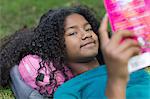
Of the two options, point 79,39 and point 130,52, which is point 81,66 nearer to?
point 79,39

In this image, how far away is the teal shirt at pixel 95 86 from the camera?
3.17 meters

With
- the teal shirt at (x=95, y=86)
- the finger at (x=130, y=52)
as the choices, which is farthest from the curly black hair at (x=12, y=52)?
the finger at (x=130, y=52)

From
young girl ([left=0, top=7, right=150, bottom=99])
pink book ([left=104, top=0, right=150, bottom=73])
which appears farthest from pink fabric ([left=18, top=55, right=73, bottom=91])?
pink book ([left=104, top=0, right=150, bottom=73])

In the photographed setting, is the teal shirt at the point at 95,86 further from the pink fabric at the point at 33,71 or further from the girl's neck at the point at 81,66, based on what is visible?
the pink fabric at the point at 33,71

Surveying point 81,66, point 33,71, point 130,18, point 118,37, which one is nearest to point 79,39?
point 81,66

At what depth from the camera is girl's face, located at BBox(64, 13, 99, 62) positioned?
3.26 m

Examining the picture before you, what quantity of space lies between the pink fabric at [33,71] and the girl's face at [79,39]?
16 cm

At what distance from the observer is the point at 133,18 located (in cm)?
256

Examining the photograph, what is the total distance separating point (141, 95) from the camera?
3.17 m

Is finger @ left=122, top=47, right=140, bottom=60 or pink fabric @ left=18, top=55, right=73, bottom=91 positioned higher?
finger @ left=122, top=47, right=140, bottom=60

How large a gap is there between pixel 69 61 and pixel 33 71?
28cm

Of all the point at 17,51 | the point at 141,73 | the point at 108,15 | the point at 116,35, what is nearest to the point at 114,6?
the point at 108,15

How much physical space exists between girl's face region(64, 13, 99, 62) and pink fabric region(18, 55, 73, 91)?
159mm

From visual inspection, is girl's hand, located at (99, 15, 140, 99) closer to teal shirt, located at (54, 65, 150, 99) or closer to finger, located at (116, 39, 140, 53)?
finger, located at (116, 39, 140, 53)
